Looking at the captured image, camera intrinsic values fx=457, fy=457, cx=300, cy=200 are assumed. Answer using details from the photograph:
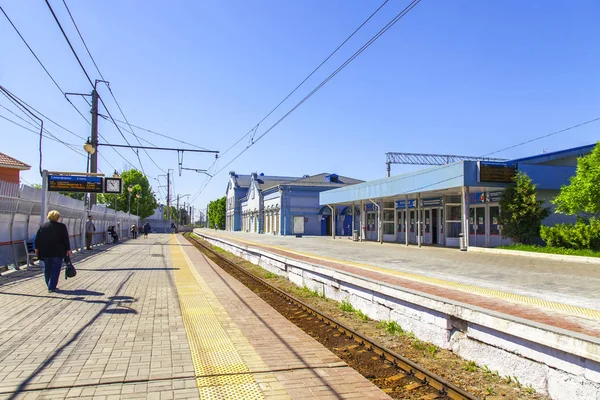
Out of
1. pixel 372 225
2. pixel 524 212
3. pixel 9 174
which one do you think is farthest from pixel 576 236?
pixel 9 174

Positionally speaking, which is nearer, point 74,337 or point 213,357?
point 213,357

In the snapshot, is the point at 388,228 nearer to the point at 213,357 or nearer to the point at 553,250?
the point at 553,250

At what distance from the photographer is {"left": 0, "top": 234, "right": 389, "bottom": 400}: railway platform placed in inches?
171

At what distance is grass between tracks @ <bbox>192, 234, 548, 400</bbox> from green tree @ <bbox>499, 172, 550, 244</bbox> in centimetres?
1249

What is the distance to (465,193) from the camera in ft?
66.5

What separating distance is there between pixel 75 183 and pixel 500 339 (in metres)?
16.3

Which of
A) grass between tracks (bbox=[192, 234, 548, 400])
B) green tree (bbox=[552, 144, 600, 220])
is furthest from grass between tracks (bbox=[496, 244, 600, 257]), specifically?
grass between tracks (bbox=[192, 234, 548, 400])

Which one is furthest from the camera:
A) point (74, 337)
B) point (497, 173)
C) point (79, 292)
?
point (497, 173)

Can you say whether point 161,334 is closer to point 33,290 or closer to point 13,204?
point 33,290

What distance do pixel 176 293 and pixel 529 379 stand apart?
737 cm

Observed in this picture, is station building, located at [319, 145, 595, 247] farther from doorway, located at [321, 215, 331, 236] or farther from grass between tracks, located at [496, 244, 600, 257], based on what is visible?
doorway, located at [321, 215, 331, 236]

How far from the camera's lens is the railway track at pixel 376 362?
4.77 meters

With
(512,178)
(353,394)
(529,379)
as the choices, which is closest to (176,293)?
(353,394)

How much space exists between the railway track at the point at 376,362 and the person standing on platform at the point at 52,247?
4734 millimetres
